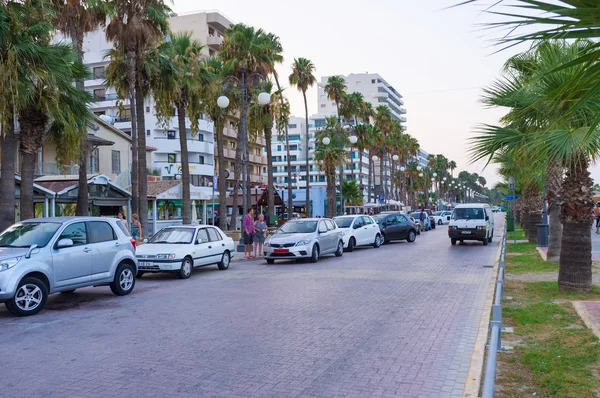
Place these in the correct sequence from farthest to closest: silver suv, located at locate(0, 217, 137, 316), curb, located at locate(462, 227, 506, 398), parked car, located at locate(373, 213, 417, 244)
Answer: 1. parked car, located at locate(373, 213, 417, 244)
2. silver suv, located at locate(0, 217, 137, 316)
3. curb, located at locate(462, 227, 506, 398)

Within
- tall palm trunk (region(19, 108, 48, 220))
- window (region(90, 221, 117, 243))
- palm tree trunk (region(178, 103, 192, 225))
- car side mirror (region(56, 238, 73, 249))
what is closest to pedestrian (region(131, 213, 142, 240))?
palm tree trunk (region(178, 103, 192, 225))

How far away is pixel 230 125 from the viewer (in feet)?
249

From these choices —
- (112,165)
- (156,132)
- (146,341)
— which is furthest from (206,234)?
(156,132)

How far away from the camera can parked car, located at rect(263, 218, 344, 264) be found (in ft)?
66.0

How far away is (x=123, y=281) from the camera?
13.0 meters

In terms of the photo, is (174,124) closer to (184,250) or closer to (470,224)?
(470,224)

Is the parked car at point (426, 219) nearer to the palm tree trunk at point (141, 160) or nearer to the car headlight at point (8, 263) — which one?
the palm tree trunk at point (141, 160)

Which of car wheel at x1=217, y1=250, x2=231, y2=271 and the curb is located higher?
car wheel at x1=217, y1=250, x2=231, y2=271

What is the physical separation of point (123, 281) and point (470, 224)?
19440 mm

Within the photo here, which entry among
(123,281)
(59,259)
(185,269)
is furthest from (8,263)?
(185,269)

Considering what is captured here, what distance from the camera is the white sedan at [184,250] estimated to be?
15789mm

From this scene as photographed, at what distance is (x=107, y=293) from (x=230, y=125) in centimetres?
6363

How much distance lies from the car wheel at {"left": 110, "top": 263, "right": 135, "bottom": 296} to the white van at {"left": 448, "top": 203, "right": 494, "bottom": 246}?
18872 millimetres

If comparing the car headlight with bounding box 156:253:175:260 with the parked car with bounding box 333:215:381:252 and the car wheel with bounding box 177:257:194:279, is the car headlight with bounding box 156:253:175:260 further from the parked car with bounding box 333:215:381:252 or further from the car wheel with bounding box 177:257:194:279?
the parked car with bounding box 333:215:381:252
